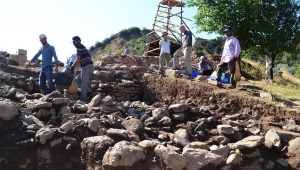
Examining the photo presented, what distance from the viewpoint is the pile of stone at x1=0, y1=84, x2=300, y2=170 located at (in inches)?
176

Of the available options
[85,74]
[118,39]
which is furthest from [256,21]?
[118,39]

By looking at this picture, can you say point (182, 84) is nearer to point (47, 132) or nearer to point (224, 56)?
point (224, 56)

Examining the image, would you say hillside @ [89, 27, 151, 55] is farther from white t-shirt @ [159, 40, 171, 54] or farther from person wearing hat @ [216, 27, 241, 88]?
person wearing hat @ [216, 27, 241, 88]

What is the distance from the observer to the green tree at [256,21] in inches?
549

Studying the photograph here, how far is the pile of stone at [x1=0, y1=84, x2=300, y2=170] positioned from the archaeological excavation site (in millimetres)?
13

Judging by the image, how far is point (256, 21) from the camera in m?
14.0

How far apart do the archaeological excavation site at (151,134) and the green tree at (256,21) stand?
689cm

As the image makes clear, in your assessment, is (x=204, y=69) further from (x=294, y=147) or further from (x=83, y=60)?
(x=294, y=147)

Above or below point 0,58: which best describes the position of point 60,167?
below

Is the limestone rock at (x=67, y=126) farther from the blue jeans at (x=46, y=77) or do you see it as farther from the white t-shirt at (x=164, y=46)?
the white t-shirt at (x=164, y=46)

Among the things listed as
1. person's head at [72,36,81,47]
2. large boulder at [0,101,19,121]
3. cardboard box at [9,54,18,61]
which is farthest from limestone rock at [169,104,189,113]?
cardboard box at [9,54,18,61]

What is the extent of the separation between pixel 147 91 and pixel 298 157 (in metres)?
5.25

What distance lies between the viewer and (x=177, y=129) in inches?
240

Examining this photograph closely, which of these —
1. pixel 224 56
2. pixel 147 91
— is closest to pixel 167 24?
pixel 147 91
